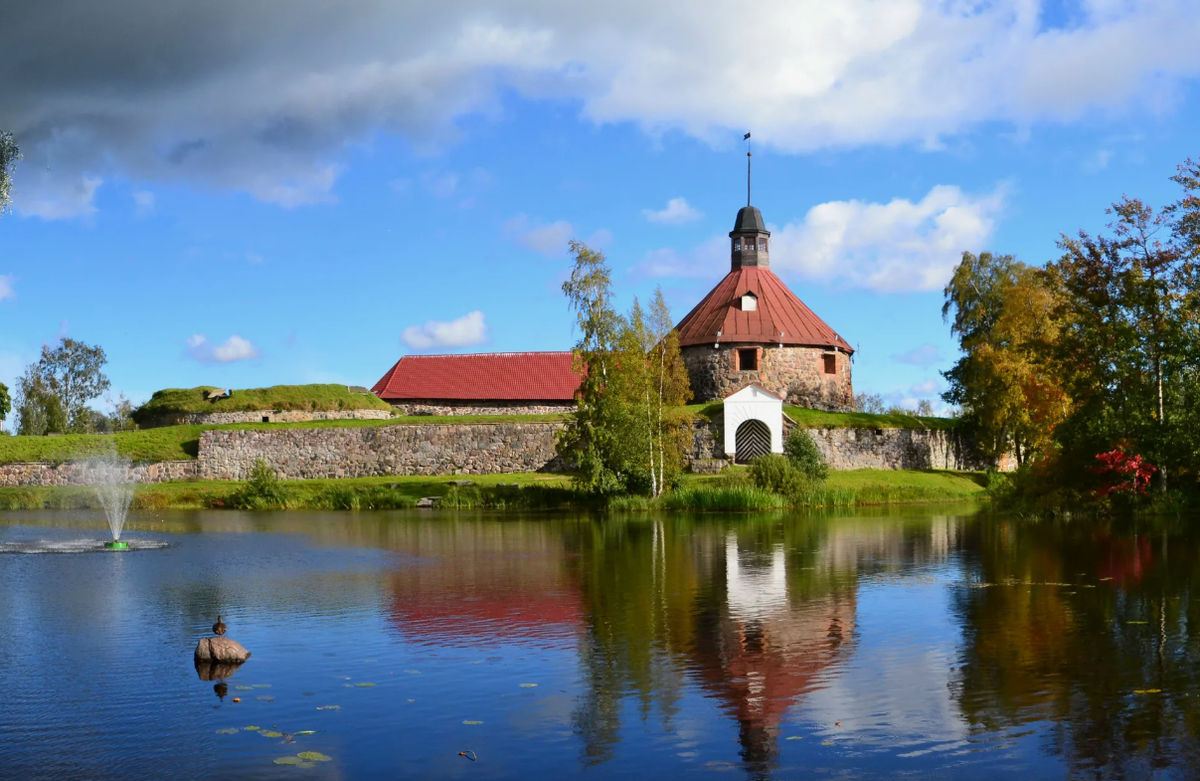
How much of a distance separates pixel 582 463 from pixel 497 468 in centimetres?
1263

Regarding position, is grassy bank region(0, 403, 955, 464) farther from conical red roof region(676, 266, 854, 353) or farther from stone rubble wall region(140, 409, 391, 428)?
conical red roof region(676, 266, 854, 353)

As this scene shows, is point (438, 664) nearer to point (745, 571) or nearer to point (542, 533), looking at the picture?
point (745, 571)

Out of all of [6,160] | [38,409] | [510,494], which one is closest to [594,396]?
[510,494]

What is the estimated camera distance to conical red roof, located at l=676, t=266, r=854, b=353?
5875 cm

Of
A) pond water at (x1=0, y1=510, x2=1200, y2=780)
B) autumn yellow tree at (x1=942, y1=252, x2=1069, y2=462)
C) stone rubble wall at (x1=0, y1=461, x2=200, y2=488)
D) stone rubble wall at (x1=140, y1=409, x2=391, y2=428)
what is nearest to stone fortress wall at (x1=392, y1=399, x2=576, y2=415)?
stone rubble wall at (x1=140, y1=409, x2=391, y2=428)

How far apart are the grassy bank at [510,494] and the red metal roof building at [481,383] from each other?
13746 mm

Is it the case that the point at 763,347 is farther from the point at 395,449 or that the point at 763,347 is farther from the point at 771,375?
the point at 395,449

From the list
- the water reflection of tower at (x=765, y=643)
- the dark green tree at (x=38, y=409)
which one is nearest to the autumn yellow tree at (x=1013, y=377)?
the water reflection of tower at (x=765, y=643)

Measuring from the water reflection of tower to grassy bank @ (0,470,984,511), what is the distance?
67.9ft

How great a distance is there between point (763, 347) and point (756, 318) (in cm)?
183

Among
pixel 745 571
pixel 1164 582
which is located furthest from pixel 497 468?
pixel 1164 582

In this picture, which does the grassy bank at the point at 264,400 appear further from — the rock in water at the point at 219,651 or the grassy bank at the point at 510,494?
the rock in water at the point at 219,651

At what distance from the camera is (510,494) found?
45.0 m

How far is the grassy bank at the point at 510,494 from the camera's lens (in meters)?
42.0
